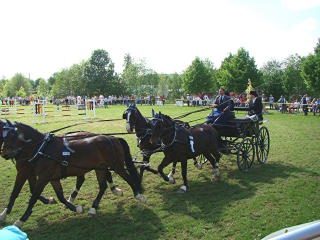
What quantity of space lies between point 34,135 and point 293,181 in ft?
20.9

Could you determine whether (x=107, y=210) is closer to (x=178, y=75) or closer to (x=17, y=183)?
(x=17, y=183)

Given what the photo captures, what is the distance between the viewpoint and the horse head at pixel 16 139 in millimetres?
6500

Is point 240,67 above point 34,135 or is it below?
above

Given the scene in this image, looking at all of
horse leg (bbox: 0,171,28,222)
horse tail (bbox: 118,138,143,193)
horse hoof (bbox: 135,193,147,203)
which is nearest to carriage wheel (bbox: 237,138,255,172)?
horse tail (bbox: 118,138,143,193)

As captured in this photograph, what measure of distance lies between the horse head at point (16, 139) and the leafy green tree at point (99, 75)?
66078 millimetres

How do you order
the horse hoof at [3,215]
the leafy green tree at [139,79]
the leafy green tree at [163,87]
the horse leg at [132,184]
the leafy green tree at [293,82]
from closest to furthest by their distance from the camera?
1. the horse hoof at [3,215]
2. the horse leg at [132,184]
3. the leafy green tree at [293,82]
4. the leafy green tree at [139,79]
5. the leafy green tree at [163,87]

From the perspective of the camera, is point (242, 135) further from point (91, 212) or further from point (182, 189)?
point (91, 212)

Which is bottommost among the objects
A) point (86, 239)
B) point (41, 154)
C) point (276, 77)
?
point (86, 239)

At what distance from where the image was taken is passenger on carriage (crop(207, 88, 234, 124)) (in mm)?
10672

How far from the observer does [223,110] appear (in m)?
10.8

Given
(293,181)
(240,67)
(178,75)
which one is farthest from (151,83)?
(293,181)

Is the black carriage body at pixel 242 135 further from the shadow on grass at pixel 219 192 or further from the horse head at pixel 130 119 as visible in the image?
the horse head at pixel 130 119

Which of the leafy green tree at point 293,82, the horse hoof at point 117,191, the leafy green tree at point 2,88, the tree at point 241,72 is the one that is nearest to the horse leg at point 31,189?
the horse hoof at point 117,191

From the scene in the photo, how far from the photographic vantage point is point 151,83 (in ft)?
240
